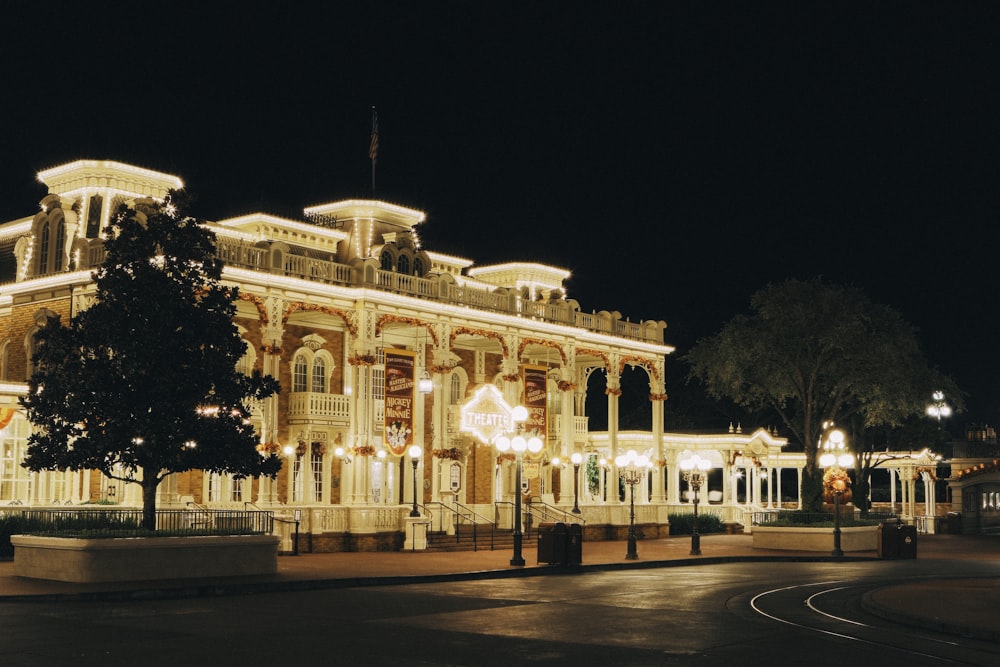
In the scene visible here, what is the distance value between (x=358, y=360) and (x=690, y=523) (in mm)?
20153

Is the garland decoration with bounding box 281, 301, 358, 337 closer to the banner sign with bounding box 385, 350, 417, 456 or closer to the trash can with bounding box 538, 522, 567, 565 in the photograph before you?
the banner sign with bounding box 385, 350, 417, 456

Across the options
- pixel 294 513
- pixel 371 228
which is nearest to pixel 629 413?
pixel 371 228

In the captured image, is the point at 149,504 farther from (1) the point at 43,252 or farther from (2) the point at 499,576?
(1) the point at 43,252

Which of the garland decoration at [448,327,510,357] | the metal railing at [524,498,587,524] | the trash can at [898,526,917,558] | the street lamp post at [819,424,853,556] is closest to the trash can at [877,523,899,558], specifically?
the trash can at [898,526,917,558]

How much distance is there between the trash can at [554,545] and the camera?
1100 inches

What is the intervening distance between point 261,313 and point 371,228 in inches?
351

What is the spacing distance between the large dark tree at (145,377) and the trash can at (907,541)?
1995 cm

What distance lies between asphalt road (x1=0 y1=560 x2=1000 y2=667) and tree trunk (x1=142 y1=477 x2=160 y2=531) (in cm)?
418

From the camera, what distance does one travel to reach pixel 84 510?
2703 cm

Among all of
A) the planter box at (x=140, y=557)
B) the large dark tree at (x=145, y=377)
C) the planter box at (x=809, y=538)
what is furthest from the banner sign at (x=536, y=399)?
the planter box at (x=140, y=557)

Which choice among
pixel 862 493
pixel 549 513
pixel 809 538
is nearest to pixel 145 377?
pixel 549 513

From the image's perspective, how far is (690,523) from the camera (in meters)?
49.8

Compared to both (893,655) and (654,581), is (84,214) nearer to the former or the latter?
(654,581)

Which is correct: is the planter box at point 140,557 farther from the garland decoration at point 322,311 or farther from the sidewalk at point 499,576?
the garland decoration at point 322,311
